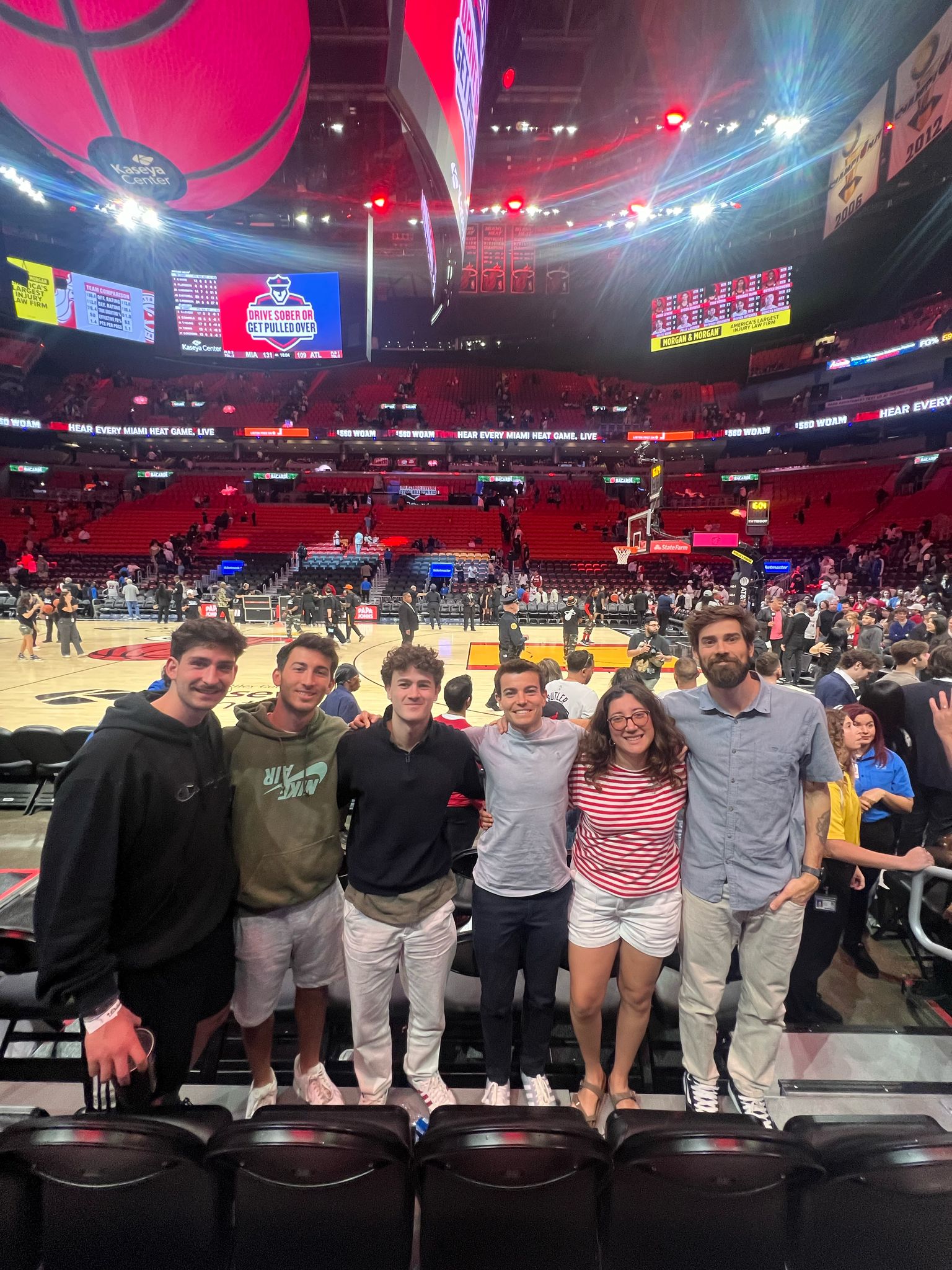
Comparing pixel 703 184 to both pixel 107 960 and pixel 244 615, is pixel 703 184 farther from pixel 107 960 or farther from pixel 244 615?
pixel 107 960

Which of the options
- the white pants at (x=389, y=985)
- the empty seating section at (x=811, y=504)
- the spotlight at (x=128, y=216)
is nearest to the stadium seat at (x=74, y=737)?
the white pants at (x=389, y=985)

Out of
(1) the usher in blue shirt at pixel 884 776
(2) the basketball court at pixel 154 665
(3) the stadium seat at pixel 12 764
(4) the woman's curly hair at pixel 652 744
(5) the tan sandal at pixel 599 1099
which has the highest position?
(4) the woman's curly hair at pixel 652 744

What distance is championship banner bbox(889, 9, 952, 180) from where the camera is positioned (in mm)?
14297

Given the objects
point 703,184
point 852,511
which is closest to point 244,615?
point 703,184

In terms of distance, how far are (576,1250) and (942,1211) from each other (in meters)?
0.87

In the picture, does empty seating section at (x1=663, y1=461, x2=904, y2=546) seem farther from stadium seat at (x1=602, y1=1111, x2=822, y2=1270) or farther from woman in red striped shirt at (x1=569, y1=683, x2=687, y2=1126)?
stadium seat at (x1=602, y1=1111, x2=822, y2=1270)

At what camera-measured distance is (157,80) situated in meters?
5.49

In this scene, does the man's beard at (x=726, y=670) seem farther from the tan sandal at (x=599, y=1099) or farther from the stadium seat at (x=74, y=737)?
the stadium seat at (x=74, y=737)

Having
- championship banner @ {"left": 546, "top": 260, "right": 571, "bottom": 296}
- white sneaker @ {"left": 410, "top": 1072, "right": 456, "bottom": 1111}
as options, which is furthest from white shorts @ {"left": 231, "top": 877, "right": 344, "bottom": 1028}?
championship banner @ {"left": 546, "top": 260, "right": 571, "bottom": 296}

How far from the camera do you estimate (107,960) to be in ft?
5.70

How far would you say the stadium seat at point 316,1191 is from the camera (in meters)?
1.38

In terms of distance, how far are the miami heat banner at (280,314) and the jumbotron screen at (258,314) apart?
0.09 ft

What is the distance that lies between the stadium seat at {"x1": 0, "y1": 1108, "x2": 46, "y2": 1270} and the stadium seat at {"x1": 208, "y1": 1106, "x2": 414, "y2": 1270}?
1.54 ft

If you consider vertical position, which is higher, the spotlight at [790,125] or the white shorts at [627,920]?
the spotlight at [790,125]
